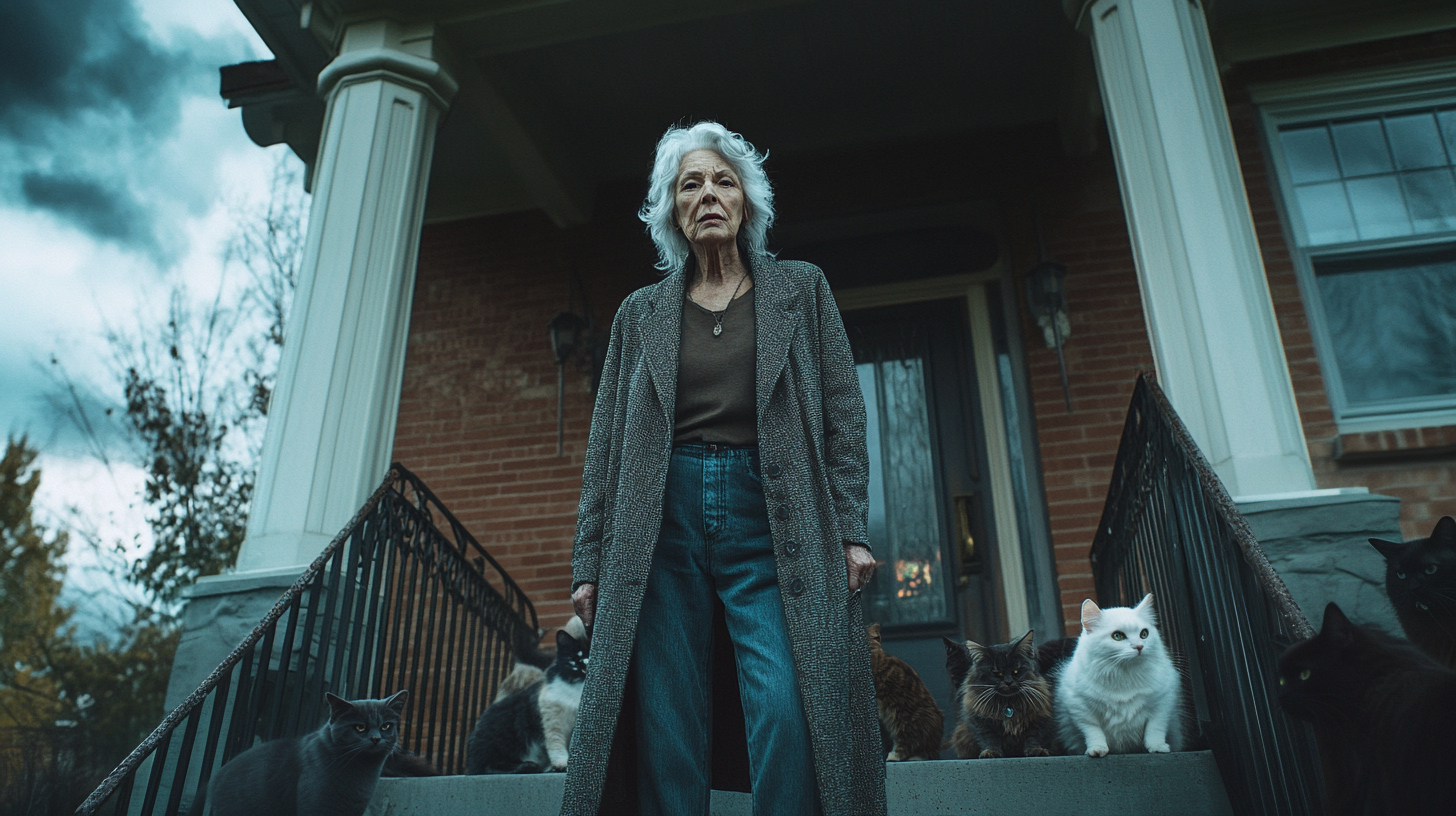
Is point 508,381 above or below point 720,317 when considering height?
above

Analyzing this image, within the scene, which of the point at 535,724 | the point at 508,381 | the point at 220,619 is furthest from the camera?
the point at 508,381

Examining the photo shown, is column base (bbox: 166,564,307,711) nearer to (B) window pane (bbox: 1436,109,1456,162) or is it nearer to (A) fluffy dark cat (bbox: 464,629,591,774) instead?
(A) fluffy dark cat (bbox: 464,629,591,774)

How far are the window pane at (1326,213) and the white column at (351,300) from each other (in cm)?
458

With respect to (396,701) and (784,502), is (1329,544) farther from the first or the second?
(396,701)

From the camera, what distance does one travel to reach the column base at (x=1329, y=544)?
262 cm

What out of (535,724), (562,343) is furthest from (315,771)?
(562,343)

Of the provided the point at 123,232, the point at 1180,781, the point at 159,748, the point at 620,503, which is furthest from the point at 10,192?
the point at 1180,781

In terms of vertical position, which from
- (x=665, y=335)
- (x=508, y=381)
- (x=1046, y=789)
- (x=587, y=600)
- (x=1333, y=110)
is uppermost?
(x=1333, y=110)

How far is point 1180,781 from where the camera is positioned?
2340 millimetres

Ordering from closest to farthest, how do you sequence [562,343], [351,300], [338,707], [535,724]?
[338,707]
[535,724]
[351,300]
[562,343]

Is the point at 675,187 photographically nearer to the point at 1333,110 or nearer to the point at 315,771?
the point at 315,771

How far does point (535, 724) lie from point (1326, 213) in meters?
4.91

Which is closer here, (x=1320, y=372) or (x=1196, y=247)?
(x=1196, y=247)

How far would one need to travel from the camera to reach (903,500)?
5.20m
